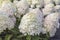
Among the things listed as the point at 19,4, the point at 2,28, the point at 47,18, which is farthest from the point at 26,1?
the point at 2,28

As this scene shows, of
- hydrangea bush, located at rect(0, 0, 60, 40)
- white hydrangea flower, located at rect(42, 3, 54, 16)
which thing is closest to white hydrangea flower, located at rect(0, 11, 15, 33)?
hydrangea bush, located at rect(0, 0, 60, 40)

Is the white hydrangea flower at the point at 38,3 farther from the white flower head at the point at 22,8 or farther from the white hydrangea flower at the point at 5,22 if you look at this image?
the white hydrangea flower at the point at 5,22

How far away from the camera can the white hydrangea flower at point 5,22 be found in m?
1.20

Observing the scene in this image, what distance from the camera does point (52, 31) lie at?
1.30m

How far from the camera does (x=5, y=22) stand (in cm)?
120

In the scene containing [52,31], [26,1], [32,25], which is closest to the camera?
[32,25]

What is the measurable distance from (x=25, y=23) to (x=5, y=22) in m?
0.11

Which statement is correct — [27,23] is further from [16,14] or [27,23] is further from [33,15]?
[16,14]

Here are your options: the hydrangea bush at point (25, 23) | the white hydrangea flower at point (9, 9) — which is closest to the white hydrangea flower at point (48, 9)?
the hydrangea bush at point (25, 23)

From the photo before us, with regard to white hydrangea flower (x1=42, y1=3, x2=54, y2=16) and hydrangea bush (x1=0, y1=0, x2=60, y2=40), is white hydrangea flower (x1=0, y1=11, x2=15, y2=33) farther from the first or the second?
white hydrangea flower (x1=42, y1=3, x2=54, y2=16)

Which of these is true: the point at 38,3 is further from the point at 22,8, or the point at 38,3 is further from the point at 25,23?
the point at 25,23

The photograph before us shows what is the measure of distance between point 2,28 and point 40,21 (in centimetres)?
22

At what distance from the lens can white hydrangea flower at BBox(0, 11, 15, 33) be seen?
1199 millimetres

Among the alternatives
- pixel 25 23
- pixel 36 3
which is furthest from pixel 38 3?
pixel 25 23
